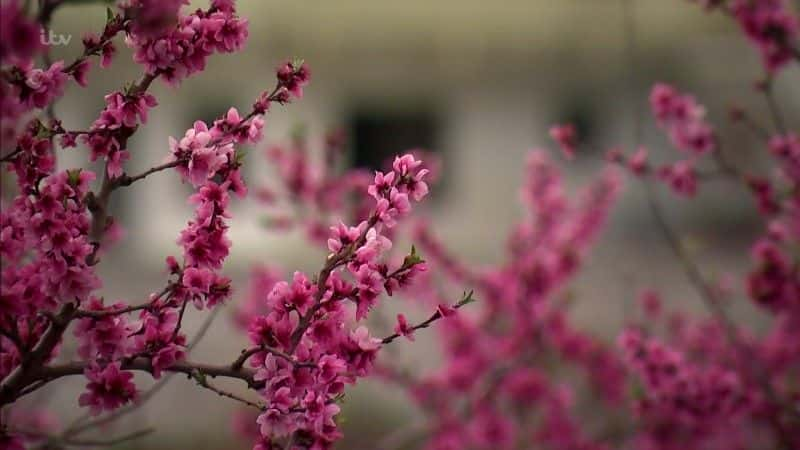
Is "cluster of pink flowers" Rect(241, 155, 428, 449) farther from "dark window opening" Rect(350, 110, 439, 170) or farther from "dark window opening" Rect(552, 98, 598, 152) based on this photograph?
"dark window opening" Rect(552, 98, 598, 152)

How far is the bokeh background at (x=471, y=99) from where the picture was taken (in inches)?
478

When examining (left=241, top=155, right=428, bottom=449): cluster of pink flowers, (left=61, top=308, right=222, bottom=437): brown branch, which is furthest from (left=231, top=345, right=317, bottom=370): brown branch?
(left=61, top=308, right=222, bottom=437): brown branch

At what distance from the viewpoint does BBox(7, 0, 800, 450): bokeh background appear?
12141 millimetres

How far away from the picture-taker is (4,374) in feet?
6.81

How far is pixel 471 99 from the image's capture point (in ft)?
42.5

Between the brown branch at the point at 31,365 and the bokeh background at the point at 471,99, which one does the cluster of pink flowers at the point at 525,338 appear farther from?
the bokeh background at the point at 471,99

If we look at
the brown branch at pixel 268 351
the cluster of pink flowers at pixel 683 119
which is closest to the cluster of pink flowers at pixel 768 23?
the cluster of pink flowers at pixel 683 119

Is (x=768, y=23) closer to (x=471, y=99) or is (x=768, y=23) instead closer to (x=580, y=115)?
(x=471, y=99)

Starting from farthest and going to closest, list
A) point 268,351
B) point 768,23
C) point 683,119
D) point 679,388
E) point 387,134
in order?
point 387,134 < point 683,119 < point 768,23 < point 679,388 < point 268,351

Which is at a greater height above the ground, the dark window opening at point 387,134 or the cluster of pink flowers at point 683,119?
the dark window opening at point 387,134

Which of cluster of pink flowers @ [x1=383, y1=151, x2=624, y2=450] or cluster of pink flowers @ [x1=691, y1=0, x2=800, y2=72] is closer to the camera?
cluster of pink flowers @ [x1=691, y1=0, x2=800, y2=72]

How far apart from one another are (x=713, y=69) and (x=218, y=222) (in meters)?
11.9

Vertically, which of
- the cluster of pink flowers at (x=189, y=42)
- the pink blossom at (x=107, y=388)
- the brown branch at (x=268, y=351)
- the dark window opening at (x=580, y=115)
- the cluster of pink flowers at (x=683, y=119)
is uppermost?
the dark window opening at (x=580, y=115)

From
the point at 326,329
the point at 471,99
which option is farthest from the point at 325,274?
the point at 471,99
